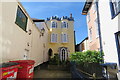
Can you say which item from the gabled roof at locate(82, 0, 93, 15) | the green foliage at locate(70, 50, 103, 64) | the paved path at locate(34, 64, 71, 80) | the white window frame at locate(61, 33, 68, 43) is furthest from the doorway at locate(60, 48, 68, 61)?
the green foliage at locate(70, 50, 103, 64)

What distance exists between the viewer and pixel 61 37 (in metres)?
18.2

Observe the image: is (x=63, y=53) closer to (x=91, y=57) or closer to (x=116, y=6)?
(x=91, y=57)

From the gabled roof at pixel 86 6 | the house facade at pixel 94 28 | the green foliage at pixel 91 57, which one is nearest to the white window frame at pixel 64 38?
the gabled roof at pixel 86 6

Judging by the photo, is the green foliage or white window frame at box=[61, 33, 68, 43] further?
white window frame at box=[61, 33, 68, 43]

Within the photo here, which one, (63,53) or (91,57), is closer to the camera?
(91,57)

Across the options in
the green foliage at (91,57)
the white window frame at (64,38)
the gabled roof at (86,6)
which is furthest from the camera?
the white window frame at (64,38)

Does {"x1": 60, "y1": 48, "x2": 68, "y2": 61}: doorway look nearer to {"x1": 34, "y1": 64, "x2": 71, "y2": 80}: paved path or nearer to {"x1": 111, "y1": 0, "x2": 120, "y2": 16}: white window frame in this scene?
{"x1": 34, "y1": 64, "x2": 71, "y2": 80}: paved path

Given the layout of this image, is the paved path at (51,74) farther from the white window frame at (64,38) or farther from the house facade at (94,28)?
the white window frame at (64,38)

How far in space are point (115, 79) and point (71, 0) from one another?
595 centimetres

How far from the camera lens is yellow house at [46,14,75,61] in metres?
17.8

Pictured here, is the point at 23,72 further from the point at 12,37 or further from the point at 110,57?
the point at 110,57

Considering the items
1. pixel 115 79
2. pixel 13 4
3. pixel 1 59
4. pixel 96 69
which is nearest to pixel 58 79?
pixel 96 69

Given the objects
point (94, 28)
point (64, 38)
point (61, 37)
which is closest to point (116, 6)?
point (94, 28)

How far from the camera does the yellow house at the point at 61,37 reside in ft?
58.2
